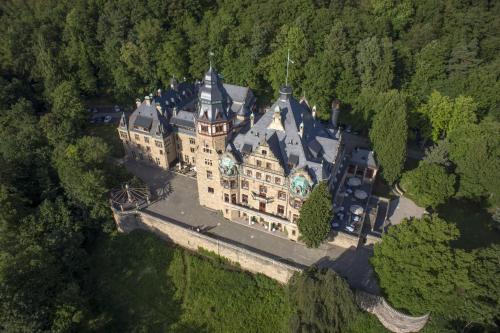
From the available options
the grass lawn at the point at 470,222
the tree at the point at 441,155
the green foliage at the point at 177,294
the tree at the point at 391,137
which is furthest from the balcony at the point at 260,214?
the tree at the point at 441,155

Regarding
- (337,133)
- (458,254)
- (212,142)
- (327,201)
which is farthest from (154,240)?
(458,254)

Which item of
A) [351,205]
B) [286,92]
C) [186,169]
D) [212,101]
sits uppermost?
[286,92]

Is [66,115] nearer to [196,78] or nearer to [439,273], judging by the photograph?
[196,78]

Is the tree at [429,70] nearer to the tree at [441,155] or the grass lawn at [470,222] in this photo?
the tree at [441,155]

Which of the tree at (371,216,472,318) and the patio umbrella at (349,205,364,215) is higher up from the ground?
the tree at (371,216,472,318)

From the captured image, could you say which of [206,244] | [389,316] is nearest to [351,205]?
[389,316]

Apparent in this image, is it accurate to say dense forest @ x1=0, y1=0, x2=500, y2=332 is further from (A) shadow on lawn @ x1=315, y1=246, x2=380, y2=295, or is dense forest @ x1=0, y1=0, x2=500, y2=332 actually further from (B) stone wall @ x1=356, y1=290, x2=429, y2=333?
(B) stone wall @ x1=356, y1=290, x2=429, y2=333

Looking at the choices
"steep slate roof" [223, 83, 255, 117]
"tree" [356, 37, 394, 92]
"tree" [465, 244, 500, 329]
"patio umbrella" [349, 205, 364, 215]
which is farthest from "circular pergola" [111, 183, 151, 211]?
"tree" [356, 37, 394, 92]

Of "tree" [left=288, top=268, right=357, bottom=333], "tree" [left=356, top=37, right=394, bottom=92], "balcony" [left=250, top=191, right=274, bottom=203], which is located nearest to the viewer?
"tree" [left=288, top=268, right=357, bottom=333]
